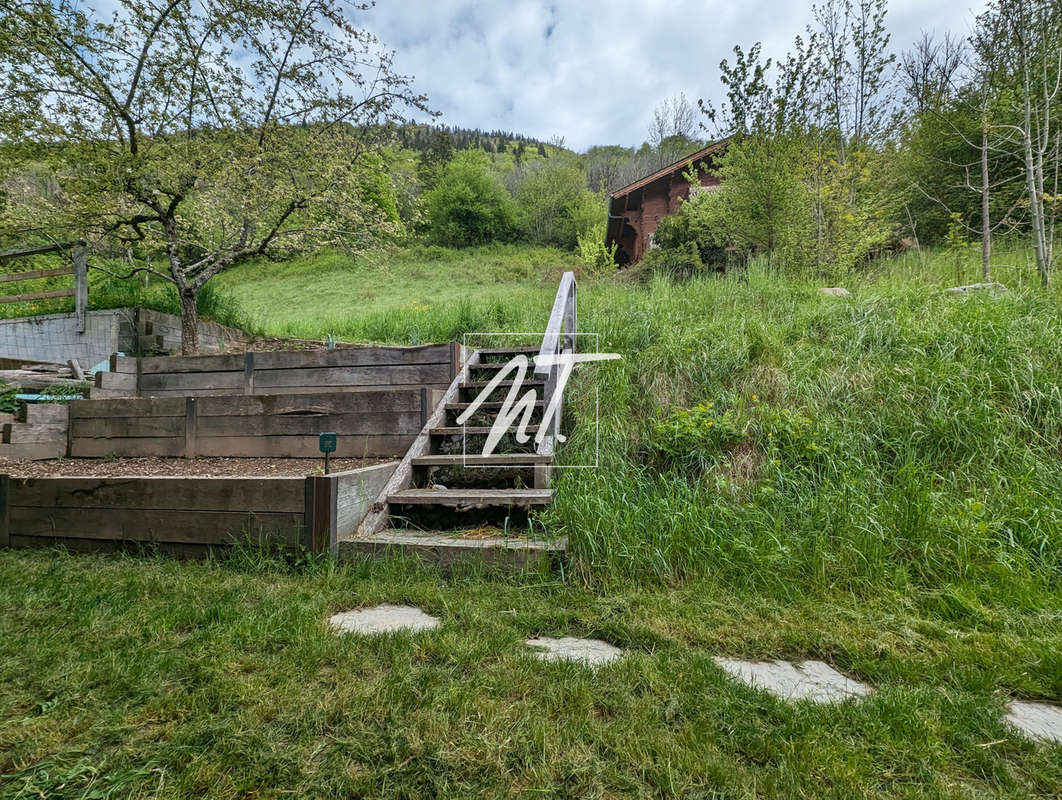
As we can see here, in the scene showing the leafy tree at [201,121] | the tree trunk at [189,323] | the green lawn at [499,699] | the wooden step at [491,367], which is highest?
the leafy tree at [201,121]

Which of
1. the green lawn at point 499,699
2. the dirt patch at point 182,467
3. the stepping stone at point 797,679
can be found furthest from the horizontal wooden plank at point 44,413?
the stepping stone at point 797,679

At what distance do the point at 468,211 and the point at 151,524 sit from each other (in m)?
28.4

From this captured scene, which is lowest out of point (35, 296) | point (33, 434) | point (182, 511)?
point (182, 511)

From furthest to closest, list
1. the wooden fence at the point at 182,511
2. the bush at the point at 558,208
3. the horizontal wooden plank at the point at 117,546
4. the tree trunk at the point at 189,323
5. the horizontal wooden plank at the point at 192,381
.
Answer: the bush at the point at 558,208 → the tree trunk at the point at 189,323 → the horizontal wooden plank at the point at 192,381 → the horizontal wooden plank at the point at 117,546 → the wooden fence at the point at 182,511

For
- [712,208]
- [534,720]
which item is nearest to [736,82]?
[712,208]

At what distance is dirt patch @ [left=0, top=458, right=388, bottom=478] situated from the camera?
3.14 metres

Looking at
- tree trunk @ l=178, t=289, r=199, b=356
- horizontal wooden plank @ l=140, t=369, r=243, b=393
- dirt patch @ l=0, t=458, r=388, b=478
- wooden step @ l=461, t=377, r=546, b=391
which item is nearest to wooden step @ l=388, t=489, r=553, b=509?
dirt patch @ l=0, t=458, r=388, b=478

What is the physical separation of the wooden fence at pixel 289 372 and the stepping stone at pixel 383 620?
7.39 ft

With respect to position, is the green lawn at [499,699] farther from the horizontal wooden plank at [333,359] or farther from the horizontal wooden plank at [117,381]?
the horizontal wooden plank at [117,381]

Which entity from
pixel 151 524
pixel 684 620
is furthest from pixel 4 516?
pixel 684 620

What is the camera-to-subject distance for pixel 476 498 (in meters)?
Answer: 2.55

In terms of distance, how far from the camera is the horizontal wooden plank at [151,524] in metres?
2.29

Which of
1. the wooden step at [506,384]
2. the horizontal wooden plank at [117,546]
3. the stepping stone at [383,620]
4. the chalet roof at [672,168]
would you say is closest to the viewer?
the stepping stone at [383,620]

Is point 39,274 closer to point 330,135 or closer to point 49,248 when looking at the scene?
point 49,248
